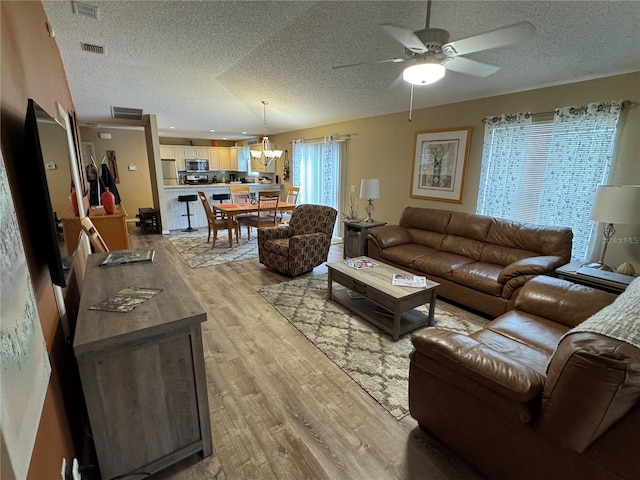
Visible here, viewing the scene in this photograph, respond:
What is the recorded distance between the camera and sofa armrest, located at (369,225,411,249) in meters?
3.98

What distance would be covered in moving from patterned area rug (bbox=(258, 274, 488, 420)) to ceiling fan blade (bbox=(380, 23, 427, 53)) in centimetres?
224

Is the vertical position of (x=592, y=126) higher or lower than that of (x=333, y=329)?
higher

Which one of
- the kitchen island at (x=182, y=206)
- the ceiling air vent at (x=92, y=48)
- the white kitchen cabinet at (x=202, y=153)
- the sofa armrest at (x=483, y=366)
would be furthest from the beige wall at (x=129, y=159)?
the sofa armrest at (x=483, y=366)

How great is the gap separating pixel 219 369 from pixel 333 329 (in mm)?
1045

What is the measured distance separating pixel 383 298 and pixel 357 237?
6.75ft

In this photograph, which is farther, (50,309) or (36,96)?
(36,96)

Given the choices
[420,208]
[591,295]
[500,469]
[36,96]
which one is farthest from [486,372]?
[420,208]

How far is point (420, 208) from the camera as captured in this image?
433 centimetres

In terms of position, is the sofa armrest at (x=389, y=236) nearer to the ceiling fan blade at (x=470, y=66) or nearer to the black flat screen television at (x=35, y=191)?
the ceiling fan blade at (x=470, y=66)

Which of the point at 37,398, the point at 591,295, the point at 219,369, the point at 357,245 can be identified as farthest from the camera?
the point at 357,245

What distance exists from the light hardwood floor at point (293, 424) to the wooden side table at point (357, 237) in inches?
83.9

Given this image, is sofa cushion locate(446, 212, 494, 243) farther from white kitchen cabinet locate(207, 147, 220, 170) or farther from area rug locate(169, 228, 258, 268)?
white kitchen cabinet locate(207, 147, 220, 170)

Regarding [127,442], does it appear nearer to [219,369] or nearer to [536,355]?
[219,369]

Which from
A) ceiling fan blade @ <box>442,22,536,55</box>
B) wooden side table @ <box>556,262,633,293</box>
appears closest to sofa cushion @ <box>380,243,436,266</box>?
wooden side table @ <box>556,262,633,293</box>
